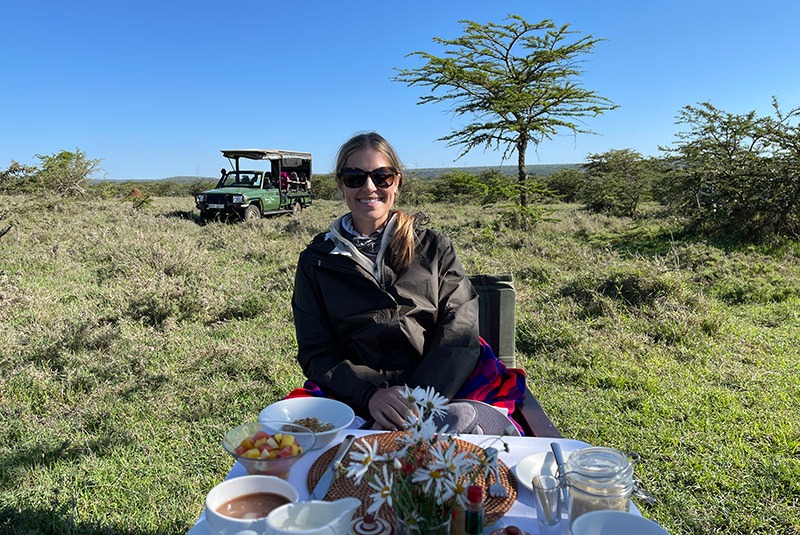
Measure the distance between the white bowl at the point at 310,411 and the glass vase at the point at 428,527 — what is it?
0.79 metres

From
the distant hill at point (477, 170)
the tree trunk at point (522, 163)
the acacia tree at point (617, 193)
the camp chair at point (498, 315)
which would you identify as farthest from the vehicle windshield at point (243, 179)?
the camp chair at point (498, 315)

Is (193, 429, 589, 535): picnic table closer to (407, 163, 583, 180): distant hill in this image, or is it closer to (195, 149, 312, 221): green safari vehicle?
Result: (407, 163, 583, 180): distant hill

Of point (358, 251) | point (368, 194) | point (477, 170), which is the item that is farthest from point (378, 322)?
point (477, 170)

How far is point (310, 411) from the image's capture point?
182 cm

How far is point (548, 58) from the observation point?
12.3 metres

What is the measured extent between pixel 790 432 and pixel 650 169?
815 inches

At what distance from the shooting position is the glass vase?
0.93 metres

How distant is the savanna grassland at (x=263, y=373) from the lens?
278cm

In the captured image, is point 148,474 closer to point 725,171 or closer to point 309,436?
point 309,436

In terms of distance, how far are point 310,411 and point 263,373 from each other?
2581mm

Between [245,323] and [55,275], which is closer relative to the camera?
[245,323]

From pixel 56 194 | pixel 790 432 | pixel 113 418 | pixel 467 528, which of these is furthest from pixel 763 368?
pixel 56 194

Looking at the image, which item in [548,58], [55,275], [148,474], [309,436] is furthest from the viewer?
[548,58]

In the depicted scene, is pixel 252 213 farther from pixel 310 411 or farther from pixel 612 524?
pixel 612 524
